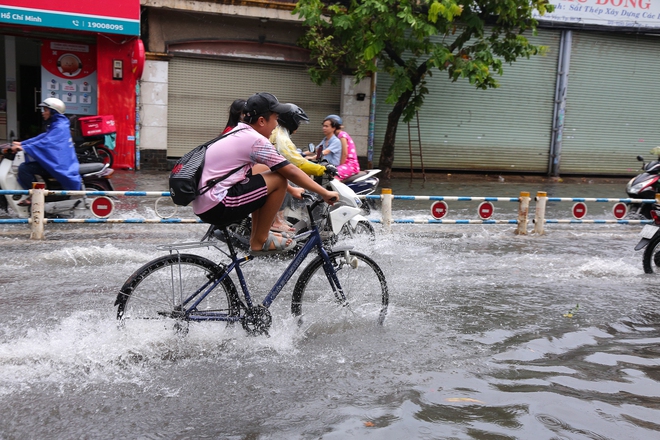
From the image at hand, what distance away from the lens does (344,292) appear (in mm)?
5145

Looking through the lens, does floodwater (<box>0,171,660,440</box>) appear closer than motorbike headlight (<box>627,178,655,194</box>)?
Yes

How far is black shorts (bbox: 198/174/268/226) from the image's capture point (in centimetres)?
449

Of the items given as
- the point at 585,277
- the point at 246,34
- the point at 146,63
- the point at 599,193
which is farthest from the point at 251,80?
the point at 585,277

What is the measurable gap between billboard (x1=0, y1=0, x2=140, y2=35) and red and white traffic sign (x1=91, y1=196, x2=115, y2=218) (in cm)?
718

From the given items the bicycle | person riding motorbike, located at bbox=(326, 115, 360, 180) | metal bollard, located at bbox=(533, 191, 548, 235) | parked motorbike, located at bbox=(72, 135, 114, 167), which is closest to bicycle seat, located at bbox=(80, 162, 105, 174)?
parked motorbike, located at bbox=(72, 135, 114, 167)

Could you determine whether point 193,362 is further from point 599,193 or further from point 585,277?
point 599,193

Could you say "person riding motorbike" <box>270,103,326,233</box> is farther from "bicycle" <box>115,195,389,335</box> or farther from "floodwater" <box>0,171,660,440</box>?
"bicycle" <box>115,195,389,335</box>

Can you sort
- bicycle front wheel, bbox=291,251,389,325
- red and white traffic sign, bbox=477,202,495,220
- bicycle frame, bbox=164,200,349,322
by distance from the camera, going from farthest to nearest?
red and white traffic sign, bbox=477,202,495,220
bicycle front wheel, bbox=291,251,389,325
bicycle frame, bbox=164,200,349,322

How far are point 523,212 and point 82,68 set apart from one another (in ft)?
36.9

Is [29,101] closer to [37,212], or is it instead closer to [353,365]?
[37,212]

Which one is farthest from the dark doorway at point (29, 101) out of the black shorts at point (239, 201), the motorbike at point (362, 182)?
the black shorts at point (239, 201)

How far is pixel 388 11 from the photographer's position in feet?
46.3

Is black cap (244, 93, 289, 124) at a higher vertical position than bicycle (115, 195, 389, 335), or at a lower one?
higher

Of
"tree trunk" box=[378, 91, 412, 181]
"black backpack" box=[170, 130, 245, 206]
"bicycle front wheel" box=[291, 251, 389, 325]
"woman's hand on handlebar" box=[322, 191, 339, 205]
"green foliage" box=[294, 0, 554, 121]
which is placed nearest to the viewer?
"black backpack" box=[170, 130, 245, 206]
